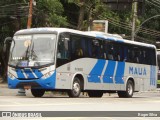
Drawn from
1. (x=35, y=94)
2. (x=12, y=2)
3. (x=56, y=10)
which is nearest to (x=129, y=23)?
(x=56, y=10)

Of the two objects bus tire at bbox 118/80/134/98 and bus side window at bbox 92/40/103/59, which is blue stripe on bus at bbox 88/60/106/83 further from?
bus tire at bbox 118/80/134/98

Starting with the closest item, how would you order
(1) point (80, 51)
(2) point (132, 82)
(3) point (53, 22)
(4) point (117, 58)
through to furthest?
1. (1) point (80, 51)
2. (4) point (117, 58)
3. (2) point (132, 82)
4. (3) point (53, 22)

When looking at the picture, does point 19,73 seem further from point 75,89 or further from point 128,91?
point 128,91

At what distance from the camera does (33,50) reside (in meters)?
23.2

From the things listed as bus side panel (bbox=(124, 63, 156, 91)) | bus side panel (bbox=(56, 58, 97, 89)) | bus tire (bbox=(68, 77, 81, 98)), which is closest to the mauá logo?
bus side panel (bbox=(124, 63, 156, 91))

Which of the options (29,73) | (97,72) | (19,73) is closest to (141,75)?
(97,72)

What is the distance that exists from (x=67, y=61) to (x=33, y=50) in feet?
5.50

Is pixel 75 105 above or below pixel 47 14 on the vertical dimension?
below

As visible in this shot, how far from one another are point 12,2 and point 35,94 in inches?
888

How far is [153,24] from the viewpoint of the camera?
61312 mm

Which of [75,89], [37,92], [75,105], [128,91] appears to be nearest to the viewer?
[75,105]

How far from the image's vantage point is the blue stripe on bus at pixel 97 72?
2569 cm

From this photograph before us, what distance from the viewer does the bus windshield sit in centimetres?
2292

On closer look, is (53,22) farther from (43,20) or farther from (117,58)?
(117,58)
